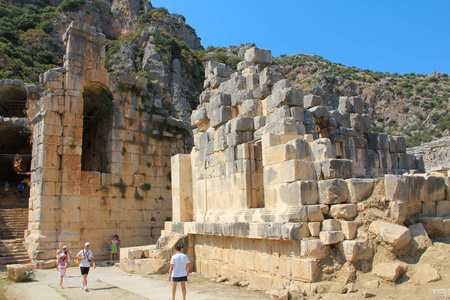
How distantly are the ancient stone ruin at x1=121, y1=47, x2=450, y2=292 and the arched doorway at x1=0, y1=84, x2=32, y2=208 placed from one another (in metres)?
11.3

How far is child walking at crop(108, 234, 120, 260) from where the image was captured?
14211 millimetres

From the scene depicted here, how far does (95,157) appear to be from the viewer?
17.0 metres

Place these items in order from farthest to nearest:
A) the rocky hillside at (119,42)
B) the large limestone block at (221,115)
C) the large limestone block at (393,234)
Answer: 1. the rocky hillside at (119,42)
2. the large limestone block at (221,115)
3. the large limestone block at (393,234)

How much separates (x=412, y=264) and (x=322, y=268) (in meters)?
1.46

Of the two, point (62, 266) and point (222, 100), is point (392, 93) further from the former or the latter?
point (62, 266)

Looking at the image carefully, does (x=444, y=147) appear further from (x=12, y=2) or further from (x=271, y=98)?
Result: (x=12, y=2)

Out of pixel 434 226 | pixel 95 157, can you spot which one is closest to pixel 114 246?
pixel 95 157

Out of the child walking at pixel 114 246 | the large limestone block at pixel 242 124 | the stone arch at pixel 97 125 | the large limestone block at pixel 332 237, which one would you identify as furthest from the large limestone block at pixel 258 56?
the child walking at pixel 114 246

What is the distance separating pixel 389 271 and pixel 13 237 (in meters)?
14.0

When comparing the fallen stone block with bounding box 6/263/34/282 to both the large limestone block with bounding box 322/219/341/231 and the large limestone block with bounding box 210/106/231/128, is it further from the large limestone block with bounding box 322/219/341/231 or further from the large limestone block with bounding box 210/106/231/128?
the large limestone block with bounding box 322/219/341/231

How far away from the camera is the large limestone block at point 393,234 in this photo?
6575 millimetres

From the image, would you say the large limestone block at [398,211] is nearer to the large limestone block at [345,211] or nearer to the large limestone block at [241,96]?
the large limestone block at [345,211]

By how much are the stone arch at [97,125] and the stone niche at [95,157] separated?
41 millimetres

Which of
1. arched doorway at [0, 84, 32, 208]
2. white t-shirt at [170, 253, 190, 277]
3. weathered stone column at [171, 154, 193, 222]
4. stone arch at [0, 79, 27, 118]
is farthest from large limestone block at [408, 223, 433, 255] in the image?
stone arch at [0, 79, 27, 118]
